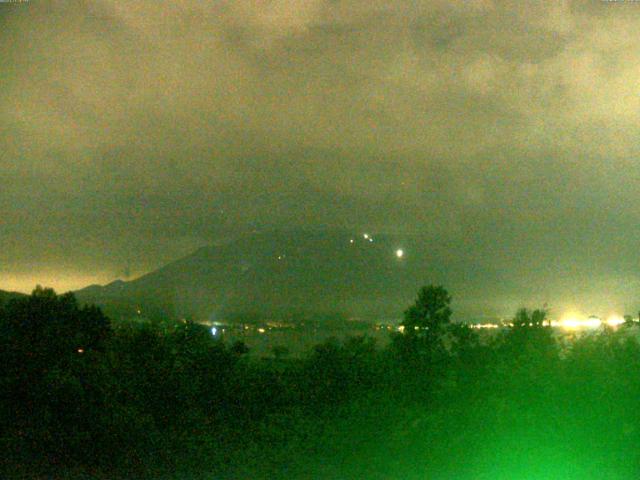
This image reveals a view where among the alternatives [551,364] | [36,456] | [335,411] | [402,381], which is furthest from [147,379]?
[551,364]

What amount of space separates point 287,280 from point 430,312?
1525cm

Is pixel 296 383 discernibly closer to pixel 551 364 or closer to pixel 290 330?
pixel 551 364

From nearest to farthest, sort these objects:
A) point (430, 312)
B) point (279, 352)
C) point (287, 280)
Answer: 1. point (430, 312)
2. point (279, 352)
3. point (287, 280)

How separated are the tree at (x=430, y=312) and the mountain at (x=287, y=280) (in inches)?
229

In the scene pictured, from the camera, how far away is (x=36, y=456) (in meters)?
10.5

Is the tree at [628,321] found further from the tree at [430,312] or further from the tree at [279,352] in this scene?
the tree at [279,352]

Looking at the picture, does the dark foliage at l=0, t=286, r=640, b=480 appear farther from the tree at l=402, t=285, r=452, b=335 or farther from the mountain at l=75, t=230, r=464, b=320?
the mountain at l=75, t=230, r=464, b=320

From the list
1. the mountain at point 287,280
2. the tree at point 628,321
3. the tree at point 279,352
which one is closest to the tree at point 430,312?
the tree at point 279,352

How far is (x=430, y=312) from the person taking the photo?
13.5m

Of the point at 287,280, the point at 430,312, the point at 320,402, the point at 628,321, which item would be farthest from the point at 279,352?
the point at 287,280

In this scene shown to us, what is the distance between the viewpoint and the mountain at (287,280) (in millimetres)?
21484

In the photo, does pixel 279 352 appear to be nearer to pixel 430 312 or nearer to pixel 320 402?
pixel 320 402

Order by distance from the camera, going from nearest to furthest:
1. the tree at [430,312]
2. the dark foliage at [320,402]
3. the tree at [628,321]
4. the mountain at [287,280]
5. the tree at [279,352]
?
the dark foliage at [320,402], the tree at [628,321], the tree at [430,312], the tree at [279,352], the mountain at [287,280]

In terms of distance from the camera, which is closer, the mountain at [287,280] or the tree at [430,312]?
the tree at [430,312]
